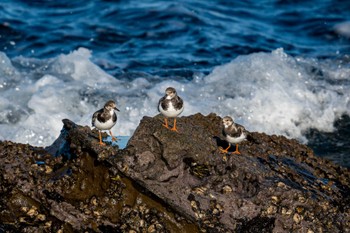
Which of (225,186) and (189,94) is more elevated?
(225,186)

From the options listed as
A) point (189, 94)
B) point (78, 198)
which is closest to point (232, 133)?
point (78, 198)

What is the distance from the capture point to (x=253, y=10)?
62.5 feet

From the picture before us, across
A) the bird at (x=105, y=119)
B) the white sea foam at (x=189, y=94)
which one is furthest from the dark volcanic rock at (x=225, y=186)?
the white sea foam at (x=189, y=94)

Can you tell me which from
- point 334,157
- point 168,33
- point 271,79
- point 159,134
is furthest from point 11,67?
point 159,134

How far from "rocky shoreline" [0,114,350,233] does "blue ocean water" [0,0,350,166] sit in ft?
13.5

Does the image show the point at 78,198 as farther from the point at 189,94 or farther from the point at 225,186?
the point at 189,94

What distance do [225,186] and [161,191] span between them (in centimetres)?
66

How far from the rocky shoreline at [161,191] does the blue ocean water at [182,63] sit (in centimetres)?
411

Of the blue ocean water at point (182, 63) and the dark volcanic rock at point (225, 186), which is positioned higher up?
the dark volcanic rock at point (225, 186)

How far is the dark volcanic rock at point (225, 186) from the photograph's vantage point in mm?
5945

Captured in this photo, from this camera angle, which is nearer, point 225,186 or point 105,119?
point 225,186

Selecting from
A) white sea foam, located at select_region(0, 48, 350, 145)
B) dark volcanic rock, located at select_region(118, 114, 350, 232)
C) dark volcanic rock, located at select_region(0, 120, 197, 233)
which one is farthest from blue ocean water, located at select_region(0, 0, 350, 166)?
dark volcanic rock, located at select_region(118, 114, 350, 232)

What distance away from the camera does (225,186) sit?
20.2 feet

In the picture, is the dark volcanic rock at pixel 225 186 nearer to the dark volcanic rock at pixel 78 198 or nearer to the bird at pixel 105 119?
the dark volcanic rock at pixel 78 198
